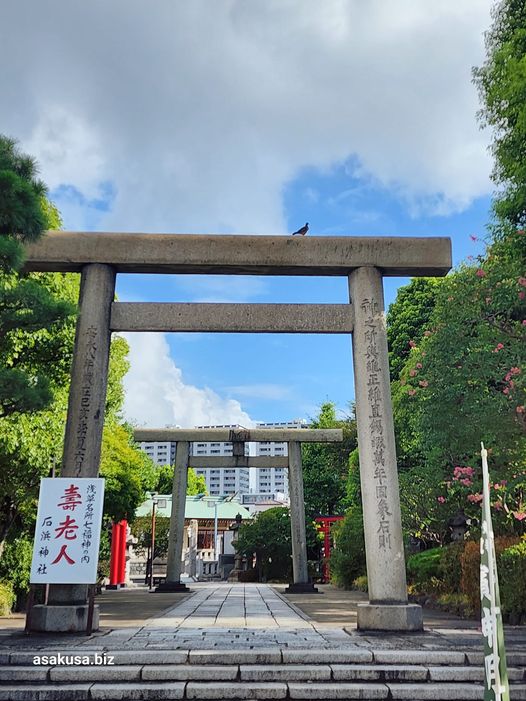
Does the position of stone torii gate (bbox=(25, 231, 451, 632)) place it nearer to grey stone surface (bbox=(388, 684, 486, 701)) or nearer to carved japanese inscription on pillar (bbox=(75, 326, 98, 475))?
carved japanese inscription on pillar (bbox=(75, 326, 98, 475))

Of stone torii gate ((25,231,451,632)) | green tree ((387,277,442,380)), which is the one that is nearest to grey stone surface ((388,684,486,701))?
stone torii gate ((25,231,451,632))

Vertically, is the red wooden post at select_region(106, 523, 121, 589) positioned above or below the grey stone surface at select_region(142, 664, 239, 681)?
above

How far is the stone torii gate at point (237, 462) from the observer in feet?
63.6

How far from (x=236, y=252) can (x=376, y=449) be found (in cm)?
371

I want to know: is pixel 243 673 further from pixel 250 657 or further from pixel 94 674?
pixel 94 674

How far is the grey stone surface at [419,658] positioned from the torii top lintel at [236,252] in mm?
5496

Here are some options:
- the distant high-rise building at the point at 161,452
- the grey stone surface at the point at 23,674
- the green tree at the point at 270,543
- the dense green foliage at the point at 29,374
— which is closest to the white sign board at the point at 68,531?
the dense green foliage at the point at 29,374

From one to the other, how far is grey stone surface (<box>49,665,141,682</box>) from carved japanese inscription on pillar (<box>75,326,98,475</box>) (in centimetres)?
311

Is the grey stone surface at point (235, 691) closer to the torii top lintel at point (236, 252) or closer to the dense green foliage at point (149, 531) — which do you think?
the torii top lintel at point (236, 252)

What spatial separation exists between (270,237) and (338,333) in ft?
6.14

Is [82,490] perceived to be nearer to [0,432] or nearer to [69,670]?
[69,670]

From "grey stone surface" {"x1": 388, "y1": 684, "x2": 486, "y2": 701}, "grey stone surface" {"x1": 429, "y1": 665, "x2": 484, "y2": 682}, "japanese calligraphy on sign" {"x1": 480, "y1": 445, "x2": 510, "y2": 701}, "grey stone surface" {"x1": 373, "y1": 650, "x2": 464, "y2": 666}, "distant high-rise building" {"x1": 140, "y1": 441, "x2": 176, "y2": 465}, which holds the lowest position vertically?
"grey stone surface" {"x1": 388, "y1": 684, "x2": 486, "y2": 701}

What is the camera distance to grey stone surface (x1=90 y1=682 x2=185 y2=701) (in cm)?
552

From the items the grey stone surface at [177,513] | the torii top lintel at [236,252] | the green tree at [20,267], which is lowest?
the grey stone surface at [177,513]
